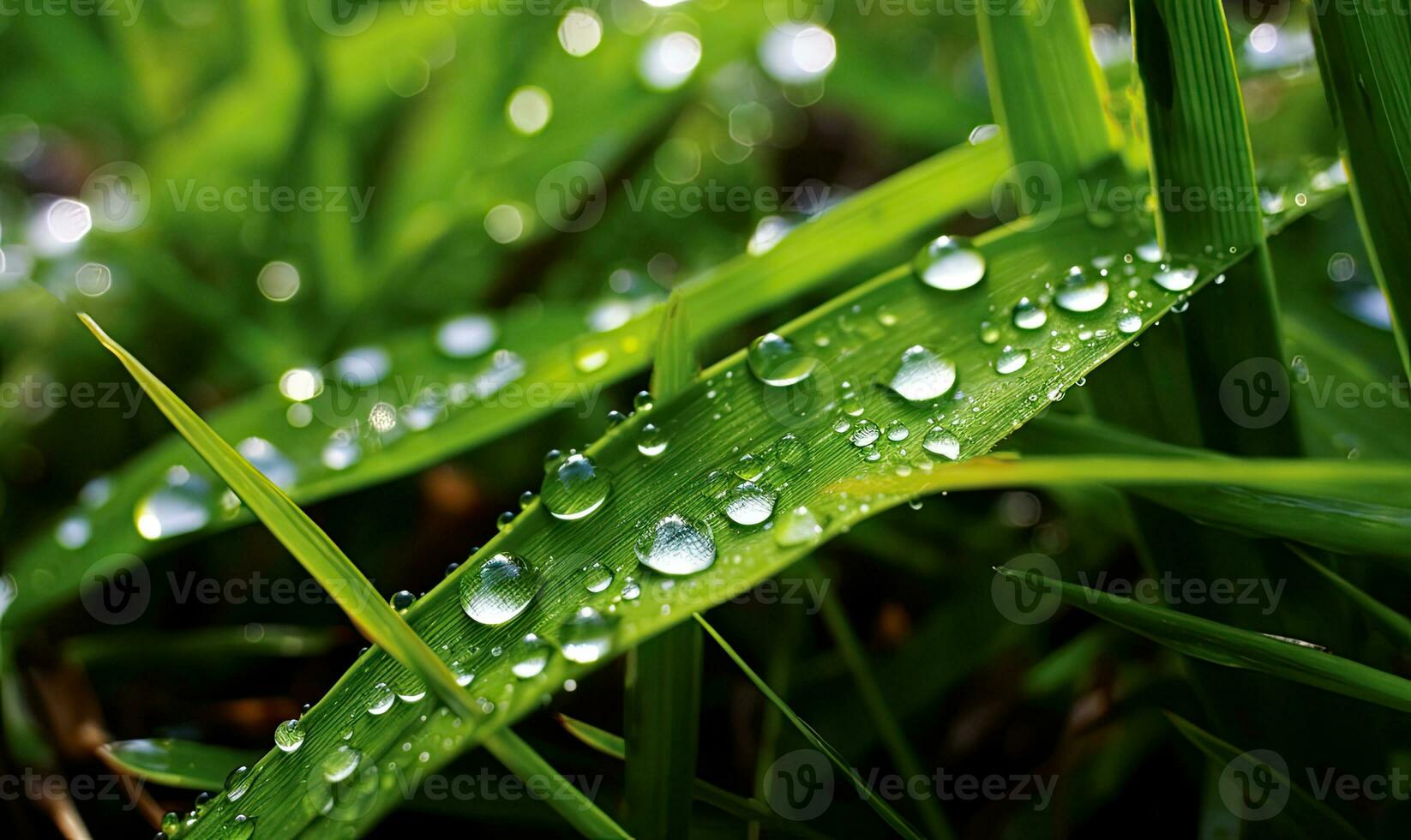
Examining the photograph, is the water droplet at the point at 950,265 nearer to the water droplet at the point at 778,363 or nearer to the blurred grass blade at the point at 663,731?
the water droplet at the point at 778,363

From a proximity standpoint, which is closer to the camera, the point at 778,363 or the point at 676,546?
the point at 676,546

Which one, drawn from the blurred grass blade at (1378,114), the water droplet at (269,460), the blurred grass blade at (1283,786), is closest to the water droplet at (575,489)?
the water droplet at (269,460)

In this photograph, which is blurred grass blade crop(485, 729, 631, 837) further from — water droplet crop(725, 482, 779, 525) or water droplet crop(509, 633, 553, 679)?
water droplet crop(725, 482, 779, 525)

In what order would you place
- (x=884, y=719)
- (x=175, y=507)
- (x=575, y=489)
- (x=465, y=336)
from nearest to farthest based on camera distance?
(x=575, y=489) → (x=884, y=719) → (x=175, y=507) → (x=465, y=336)

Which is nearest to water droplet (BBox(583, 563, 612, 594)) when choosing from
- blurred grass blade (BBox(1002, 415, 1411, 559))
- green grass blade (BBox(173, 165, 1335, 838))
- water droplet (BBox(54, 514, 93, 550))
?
green grass blade (BBox(173, 165, 1335, 838))

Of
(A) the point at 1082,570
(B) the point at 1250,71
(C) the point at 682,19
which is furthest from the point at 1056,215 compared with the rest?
(C) the point at 682,19

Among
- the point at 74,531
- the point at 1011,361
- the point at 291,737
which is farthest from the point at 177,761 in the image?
the point at 1011,361

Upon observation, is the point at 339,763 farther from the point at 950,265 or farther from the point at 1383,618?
the point at 1383,618

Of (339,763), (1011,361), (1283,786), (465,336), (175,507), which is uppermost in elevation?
(465,336)
